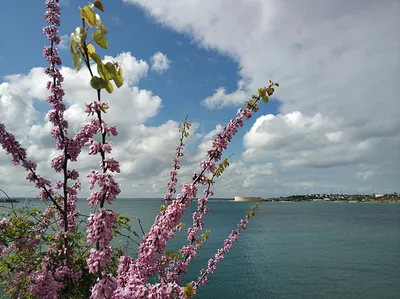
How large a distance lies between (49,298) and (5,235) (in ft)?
5.84

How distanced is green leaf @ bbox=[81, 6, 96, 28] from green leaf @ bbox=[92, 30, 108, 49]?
0.06 m

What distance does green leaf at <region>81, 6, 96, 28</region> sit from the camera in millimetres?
1651

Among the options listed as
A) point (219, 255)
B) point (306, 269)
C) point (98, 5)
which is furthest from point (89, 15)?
point (306, 269)

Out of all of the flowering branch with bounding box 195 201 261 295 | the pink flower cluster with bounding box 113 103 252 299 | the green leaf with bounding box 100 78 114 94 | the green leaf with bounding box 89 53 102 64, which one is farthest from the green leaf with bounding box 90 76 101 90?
the flowering branch with bounding box 195 201 261 295

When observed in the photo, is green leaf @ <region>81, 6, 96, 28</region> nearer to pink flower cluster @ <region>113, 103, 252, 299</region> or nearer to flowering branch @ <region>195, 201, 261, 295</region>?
pink flower cluster @ <region>113, 103, 252, 299</region>

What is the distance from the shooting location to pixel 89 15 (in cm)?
166

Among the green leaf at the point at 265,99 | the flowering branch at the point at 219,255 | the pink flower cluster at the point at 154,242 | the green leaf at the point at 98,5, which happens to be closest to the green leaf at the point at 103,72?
the green leaf at the point at 98,5

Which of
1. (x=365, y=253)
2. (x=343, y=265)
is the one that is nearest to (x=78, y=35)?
(x=343, y=265)

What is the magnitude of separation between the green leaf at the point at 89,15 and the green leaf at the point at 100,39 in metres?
0.06

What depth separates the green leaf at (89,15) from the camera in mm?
1651

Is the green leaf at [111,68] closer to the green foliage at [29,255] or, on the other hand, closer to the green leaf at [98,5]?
the green leaf at [98,5]

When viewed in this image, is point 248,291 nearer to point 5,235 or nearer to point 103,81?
point 5,235

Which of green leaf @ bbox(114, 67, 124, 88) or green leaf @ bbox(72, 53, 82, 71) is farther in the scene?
green leaf @ bbox(114, 67, 124, 88)

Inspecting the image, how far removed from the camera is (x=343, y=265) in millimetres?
53781
